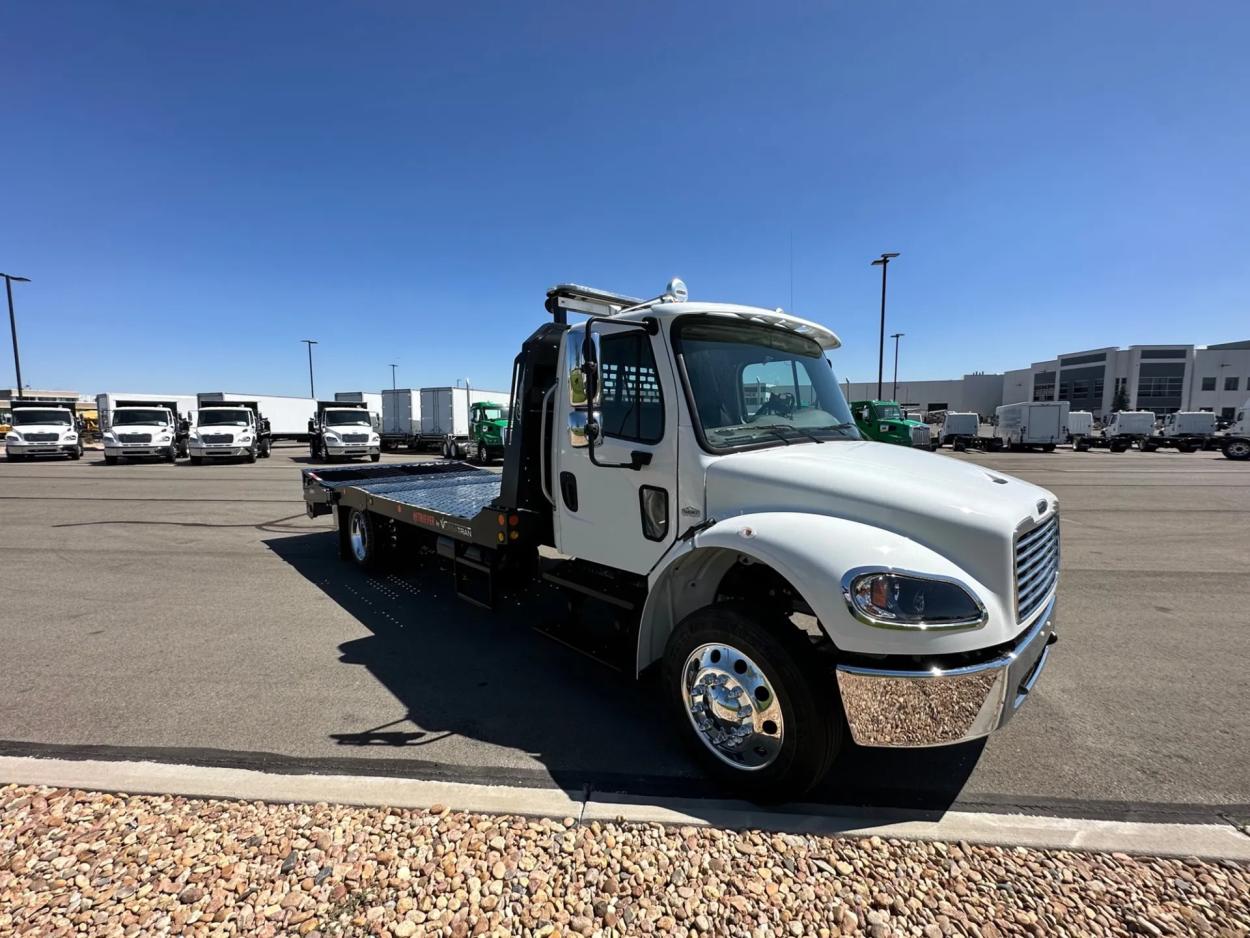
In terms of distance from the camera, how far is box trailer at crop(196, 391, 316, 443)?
3922 cm

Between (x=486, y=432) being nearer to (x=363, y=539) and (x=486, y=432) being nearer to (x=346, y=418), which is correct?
(x=346, y=418)

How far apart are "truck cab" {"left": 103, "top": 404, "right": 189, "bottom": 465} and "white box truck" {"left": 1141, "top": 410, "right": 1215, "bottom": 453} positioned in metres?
51.8

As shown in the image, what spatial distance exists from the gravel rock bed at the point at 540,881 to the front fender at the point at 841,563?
87 centimetres

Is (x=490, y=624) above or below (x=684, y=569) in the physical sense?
below

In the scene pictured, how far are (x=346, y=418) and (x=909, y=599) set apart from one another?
25.8 metres

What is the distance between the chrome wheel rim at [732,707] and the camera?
106 inches

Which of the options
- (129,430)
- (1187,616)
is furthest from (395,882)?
(129,430)

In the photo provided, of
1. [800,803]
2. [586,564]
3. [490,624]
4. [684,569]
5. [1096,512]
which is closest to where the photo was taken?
[800,803]

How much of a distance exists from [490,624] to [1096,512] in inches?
470

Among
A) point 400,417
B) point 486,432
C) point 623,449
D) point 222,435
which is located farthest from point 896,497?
point 400,417

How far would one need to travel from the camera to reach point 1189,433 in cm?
3594

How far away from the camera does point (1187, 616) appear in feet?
17.4

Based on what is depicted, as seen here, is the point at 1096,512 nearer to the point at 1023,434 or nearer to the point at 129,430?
the point at 1023,434

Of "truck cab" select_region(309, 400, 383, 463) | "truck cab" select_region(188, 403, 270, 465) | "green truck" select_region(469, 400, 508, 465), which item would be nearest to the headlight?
"green truck" select_region(469, 400, 508, 465)
